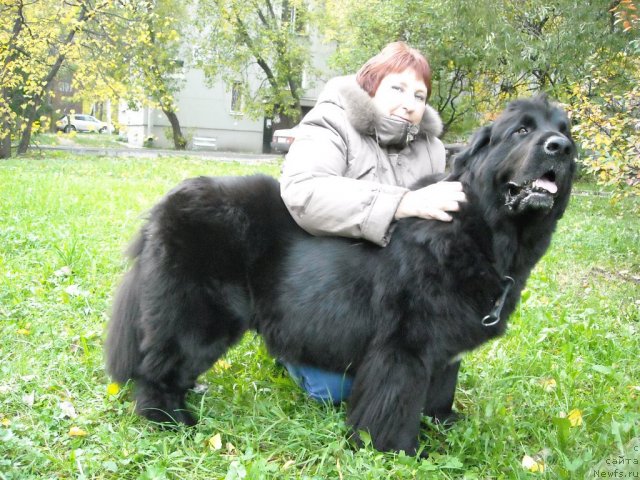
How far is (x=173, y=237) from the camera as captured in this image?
106 inches

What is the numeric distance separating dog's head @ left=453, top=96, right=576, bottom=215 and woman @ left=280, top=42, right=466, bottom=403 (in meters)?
0.14

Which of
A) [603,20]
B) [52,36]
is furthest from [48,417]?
[52,36]

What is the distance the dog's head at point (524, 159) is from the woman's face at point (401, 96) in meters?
0.46

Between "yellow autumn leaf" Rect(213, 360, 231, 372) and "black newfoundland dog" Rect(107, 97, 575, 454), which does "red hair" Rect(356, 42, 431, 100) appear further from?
"yellow autumn leaf" Rect(213, 360, 231, 372)

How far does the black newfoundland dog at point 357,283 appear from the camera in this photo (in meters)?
2.48

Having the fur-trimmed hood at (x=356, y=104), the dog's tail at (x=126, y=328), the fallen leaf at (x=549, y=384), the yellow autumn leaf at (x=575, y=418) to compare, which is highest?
the fur-trimmed hood at (x=356, y=104)

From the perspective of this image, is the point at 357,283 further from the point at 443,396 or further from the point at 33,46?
the point at 33,46

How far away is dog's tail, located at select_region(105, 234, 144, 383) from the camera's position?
2820 millimetres

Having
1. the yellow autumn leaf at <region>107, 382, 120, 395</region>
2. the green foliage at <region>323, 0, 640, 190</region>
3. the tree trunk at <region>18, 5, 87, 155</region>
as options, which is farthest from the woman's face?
the tree trunk at <region>18, 5, 87, 155</region>

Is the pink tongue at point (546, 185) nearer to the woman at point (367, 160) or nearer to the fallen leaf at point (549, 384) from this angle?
the woman at point (367, 160)

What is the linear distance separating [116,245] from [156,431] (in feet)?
10.2

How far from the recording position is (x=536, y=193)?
7.61 feet

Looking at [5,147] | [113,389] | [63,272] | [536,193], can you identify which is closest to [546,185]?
[536,193]

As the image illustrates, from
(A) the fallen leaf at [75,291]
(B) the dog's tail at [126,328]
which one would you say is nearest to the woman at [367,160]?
(B) the dog's tail at [126,328]
